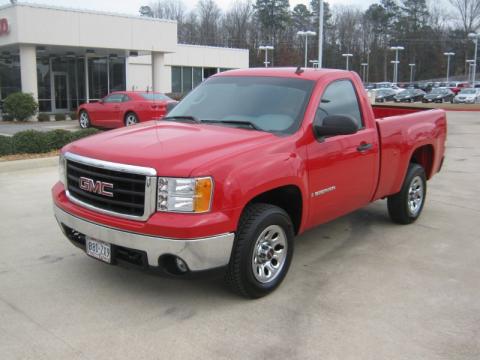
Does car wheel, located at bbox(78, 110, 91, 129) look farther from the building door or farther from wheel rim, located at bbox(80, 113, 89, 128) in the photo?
the building door

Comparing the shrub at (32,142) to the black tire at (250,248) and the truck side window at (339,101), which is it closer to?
the truck side window at (339,101)

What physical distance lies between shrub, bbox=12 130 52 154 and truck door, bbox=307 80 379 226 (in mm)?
8122

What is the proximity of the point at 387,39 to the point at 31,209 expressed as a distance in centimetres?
12451

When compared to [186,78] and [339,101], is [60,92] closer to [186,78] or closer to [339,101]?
[186,78]

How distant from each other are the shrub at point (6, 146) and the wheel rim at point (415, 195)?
→ 328 inches

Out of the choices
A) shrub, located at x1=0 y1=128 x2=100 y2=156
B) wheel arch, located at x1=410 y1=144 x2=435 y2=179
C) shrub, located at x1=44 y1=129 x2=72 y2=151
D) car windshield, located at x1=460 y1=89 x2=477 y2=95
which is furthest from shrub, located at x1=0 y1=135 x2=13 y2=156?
car windshield, located at x1=460 y1=89 x2=477 y2=95

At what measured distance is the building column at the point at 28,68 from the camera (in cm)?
2316

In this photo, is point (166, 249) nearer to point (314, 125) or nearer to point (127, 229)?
point (127, 229)

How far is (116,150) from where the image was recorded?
424 cm

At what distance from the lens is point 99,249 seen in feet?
13.9

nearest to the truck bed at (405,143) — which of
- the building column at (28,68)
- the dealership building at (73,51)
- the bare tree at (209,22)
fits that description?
the dealership building at (73,51)

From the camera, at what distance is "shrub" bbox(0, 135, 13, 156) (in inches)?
436

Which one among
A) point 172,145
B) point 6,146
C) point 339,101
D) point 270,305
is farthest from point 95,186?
point 6,146

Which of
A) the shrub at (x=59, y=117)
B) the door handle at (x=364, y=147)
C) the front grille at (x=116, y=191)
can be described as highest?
the door handle at (x=364, y=147)
